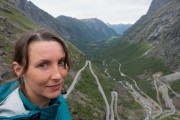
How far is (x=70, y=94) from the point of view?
98500mm

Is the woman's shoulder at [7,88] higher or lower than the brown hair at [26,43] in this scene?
lower

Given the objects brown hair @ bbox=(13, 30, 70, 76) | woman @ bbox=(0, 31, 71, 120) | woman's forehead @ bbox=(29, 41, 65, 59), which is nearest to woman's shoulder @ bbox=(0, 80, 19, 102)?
woman @ bbox=(0, 31, 71, 120)

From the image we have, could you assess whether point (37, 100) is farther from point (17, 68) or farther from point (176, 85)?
point (176, 85)

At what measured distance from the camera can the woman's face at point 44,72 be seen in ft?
16.8

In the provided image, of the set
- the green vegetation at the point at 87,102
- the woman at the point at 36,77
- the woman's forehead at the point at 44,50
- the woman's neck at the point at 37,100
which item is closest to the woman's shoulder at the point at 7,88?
the woman at the point at 36,77

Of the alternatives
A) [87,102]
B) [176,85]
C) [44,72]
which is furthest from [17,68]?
[176,85]

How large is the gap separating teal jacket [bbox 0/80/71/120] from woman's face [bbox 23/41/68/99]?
20 centimetres

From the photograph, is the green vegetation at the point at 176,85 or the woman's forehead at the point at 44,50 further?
the green vegetation at the point at 176,85

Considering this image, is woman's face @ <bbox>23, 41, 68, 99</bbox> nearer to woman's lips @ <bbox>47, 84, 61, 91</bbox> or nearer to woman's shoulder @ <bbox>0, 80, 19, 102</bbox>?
woman's lips @ <bbox>47, 84, 61, 91</bbox>

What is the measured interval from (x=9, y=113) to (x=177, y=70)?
18601 cm

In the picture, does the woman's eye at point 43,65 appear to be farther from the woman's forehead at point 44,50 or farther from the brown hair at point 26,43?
the brown hair at point 26,43

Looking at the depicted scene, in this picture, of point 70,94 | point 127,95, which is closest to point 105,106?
point 70,94

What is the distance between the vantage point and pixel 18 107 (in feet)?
16.1

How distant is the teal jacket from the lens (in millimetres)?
4758
